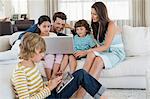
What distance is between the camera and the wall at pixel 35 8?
8.33 metres

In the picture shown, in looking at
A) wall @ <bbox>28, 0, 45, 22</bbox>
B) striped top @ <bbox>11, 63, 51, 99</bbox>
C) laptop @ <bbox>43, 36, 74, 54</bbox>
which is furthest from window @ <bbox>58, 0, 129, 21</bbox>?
striped top @ <bbox>11, 63, 51, 99</bbox>

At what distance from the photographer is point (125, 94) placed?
314cm

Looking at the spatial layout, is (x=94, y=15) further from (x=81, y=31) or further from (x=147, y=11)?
(x=147, y=11)

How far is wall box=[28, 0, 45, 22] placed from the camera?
8.33m

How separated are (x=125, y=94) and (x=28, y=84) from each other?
152cm

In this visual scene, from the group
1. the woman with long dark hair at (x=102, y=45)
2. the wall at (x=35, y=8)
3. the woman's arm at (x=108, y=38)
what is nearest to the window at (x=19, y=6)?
the wall at (x=35, y=8)

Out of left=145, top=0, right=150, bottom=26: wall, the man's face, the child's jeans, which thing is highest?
left=145, top=0, right=150, bottom=26: wall

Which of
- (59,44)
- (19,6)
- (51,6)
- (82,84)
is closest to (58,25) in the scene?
(59,44)

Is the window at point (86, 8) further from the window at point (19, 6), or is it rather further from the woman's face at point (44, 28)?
the woman's face at point (44, 28)

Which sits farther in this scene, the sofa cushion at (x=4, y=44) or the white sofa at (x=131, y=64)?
the sofa cushion at (x=4, y=44)

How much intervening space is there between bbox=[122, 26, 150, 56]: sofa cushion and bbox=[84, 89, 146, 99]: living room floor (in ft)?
1.75

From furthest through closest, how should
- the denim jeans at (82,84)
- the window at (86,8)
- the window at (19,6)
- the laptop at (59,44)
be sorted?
the window at (19,6) < the window at (86,8) < the laptop at (59,44) < the denim jeans at (82,84)

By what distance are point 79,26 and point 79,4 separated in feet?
16.4

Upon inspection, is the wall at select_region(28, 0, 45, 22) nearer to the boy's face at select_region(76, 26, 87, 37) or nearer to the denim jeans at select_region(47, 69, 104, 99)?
the boy's face at select_region(76, 26, 87, 37)
